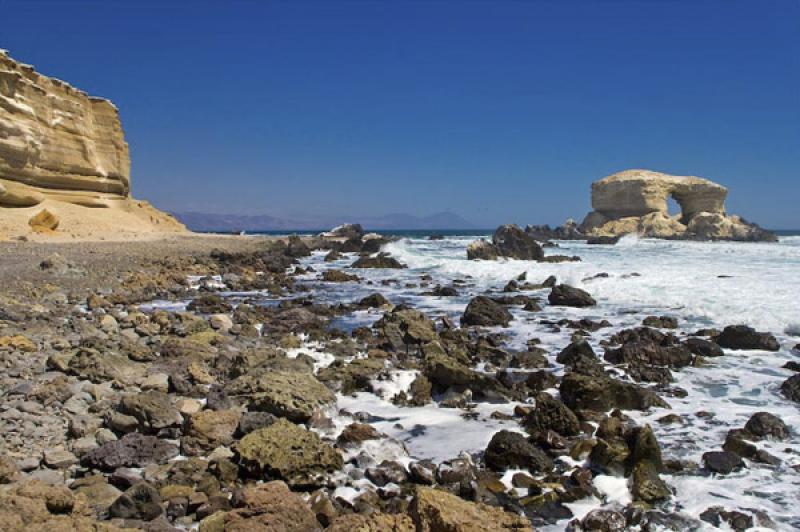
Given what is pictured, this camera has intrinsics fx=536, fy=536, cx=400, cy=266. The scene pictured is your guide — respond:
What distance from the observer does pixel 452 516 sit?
3076mm

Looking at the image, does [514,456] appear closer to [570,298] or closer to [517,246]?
[570,298]

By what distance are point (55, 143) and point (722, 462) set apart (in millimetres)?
32782

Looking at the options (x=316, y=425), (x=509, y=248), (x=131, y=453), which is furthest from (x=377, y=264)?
(x=131, y=453)

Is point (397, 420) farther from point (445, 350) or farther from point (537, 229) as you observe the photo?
point (537, 229)

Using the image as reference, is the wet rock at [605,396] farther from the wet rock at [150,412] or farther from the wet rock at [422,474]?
the wet rock at [150,412]

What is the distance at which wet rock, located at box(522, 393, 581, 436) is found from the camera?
5402 millimetres

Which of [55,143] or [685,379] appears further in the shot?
[55,143]

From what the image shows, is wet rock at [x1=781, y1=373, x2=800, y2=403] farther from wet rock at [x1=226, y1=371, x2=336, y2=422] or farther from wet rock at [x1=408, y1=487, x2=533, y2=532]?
wet rock at [x1=226, y1=371, x2=336, y2=422]

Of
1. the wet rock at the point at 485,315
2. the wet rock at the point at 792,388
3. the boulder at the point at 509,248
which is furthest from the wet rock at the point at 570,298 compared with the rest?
the boulder at the point at 509,248

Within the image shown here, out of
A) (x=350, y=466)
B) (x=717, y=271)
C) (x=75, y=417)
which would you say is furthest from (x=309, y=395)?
(x=717, y=271)

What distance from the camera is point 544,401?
560 cm

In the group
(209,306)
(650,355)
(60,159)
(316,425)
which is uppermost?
(60,159)

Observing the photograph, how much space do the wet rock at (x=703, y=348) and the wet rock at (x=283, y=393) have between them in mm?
6110

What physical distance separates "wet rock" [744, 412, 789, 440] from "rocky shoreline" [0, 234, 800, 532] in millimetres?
16
